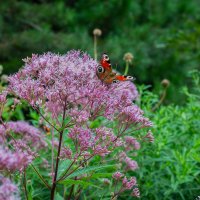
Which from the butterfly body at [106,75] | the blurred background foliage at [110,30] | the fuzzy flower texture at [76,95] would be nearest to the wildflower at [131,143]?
the fuzzy flower texture at [76,95]

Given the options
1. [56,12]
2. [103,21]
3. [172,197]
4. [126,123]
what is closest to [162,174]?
[172,197]

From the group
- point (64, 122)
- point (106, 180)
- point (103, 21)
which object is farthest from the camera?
point (103, 21)

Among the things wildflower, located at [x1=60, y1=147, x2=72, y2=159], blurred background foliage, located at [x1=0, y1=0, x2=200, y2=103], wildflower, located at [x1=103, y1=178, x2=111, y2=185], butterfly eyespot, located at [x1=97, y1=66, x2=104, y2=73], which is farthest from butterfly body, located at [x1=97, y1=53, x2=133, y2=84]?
blurred background foliage, located at [x1=0, y1=0, x2=200, y2=103]

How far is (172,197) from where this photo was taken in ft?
11.9

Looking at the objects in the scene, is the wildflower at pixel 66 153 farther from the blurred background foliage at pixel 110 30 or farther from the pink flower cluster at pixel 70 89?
the blurred background foliage at pixel 110 30

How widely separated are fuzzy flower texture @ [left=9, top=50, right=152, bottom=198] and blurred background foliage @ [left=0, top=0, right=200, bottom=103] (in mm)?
7372

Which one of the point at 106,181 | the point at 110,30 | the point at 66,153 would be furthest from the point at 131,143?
the point at 110,30

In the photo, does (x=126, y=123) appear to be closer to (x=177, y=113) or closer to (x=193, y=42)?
(x=177, y=113)

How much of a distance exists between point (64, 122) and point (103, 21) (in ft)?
36.1

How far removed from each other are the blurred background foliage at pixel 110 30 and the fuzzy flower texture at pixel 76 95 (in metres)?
7.37

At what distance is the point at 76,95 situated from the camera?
2.69 m

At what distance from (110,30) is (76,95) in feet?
36.7

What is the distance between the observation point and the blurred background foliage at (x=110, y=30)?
10961mm

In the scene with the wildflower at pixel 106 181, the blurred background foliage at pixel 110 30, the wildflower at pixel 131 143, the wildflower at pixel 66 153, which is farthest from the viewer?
the blurred background foliage at pixel 110 30
